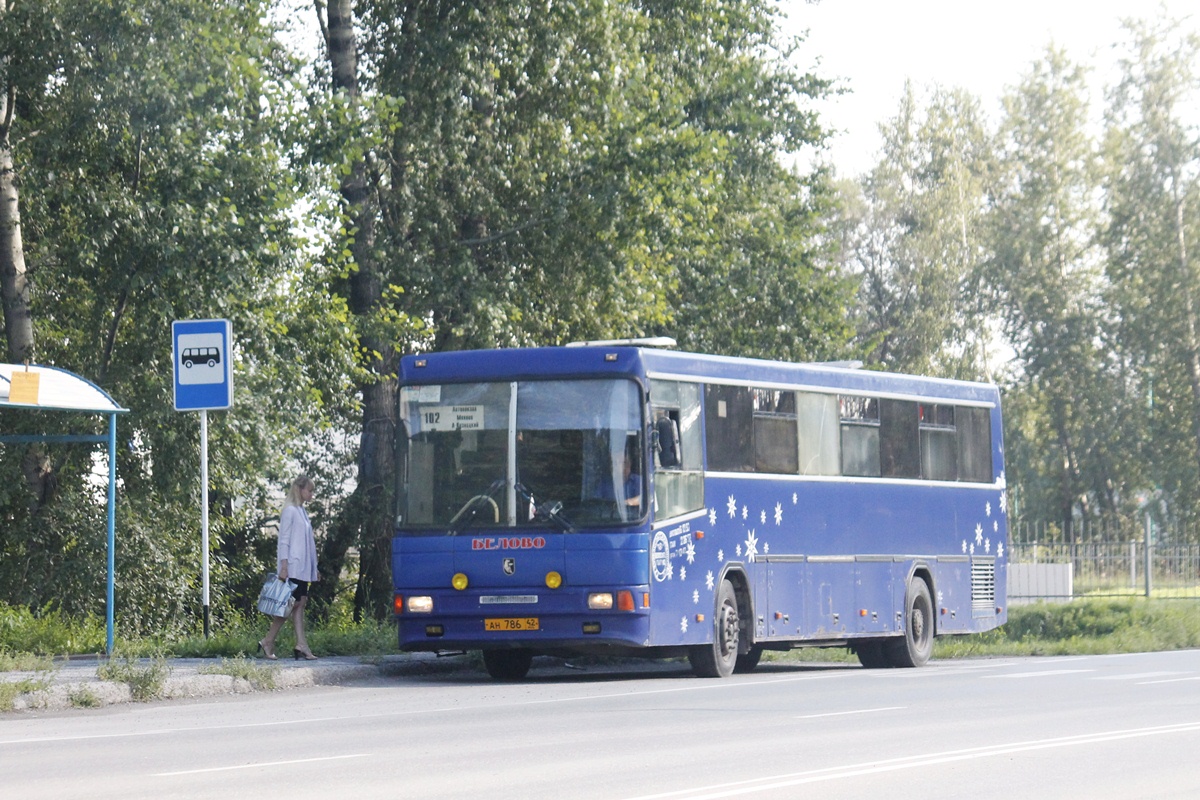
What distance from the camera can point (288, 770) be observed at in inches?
421

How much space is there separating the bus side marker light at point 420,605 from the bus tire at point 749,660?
4.70 meters

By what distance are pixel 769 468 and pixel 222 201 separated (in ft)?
24.7

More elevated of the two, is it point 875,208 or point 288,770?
point 875,208

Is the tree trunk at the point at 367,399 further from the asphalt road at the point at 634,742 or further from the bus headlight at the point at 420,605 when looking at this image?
the asphalt road at the point at 634,742

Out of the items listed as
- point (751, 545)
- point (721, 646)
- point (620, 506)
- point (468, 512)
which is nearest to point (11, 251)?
point (468, 512)

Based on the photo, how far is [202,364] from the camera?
65.0 ft

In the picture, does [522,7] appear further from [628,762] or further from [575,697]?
[628,762]

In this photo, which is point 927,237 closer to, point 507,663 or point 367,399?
point 367,399

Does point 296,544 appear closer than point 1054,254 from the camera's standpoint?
Yes

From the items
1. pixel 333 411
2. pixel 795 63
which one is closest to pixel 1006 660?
pixel 333 411

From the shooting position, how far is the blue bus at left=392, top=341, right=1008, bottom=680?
19375mm

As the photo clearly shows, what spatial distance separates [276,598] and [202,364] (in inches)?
98.6

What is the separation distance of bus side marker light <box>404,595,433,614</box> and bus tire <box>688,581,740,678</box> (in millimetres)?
2937

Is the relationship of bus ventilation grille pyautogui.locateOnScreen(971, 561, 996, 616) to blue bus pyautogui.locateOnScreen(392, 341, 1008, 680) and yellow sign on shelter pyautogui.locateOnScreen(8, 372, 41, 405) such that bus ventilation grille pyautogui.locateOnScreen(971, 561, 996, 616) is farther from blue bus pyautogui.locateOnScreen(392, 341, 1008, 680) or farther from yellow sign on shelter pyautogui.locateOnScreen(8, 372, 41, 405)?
yellow sign on shelter pyautogui.locateOnScreen(8, 372, 41, 405)
